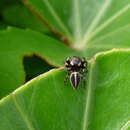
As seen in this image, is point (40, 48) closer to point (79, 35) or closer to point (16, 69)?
point (16, 69)

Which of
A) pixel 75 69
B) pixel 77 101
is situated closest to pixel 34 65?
pixel 75 69

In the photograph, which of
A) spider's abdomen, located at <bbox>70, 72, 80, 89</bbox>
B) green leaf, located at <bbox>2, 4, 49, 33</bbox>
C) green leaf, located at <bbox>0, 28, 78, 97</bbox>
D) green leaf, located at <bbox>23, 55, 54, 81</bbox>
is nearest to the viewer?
spider's abdomen, located at <bbox>70, 72, 80, 89</bbox>

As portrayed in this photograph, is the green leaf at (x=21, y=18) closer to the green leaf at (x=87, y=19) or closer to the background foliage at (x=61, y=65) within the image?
the background foliage at (x=61, y=65)

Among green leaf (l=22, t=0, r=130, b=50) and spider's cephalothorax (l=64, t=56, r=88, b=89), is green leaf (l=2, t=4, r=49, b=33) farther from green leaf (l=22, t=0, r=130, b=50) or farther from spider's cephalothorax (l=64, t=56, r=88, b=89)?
spider's cephalothorax (l=64, t=56, r=88, b=89)

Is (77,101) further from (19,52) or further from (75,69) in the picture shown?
(19,52)

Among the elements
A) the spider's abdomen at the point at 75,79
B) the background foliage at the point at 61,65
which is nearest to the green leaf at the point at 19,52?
the background foliage at the point at 61,65

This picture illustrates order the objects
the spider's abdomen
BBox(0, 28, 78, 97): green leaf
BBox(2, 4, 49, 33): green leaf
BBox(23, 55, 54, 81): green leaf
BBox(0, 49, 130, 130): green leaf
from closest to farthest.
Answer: BBox(0, 49, 130, 130): green leaf < the spider's abdomen < BBox(0, 28, 78, 97): green leaf < BBox(23, 55, 54, 81): green leaf < BBox(2, 4, 49, 33): green leaf

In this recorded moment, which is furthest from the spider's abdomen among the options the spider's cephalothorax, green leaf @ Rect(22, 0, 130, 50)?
green leaf @ Rect(22, 0, 130, 50)
